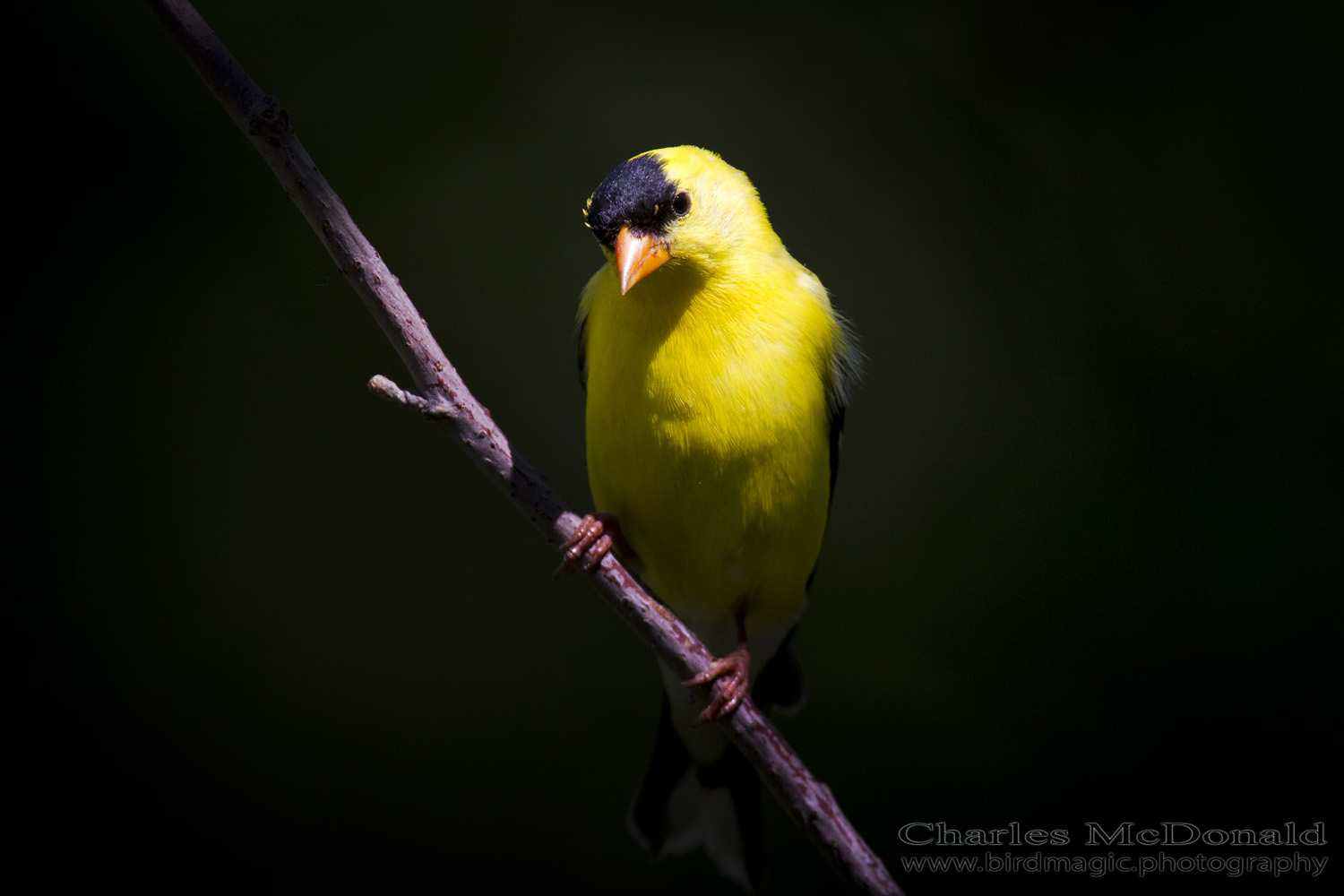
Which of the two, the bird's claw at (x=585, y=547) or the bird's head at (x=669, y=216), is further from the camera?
the bird's head at (x=669, y=216)

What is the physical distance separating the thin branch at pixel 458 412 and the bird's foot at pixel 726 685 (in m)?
0.03

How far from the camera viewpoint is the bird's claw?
6.09ft

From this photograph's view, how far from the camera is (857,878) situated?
175 cm

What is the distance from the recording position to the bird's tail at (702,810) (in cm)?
263

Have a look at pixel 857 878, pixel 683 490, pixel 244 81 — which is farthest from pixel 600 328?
pixel 857 878

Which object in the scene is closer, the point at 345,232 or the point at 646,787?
the point at 345,232

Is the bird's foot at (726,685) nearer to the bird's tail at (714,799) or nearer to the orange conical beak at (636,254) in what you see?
the bird's tail at (714,799)

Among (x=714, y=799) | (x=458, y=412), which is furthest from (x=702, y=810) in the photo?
(x=458, y=412)

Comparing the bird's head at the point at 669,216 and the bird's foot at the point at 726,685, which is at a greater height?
the bird's head at the point at 669,216

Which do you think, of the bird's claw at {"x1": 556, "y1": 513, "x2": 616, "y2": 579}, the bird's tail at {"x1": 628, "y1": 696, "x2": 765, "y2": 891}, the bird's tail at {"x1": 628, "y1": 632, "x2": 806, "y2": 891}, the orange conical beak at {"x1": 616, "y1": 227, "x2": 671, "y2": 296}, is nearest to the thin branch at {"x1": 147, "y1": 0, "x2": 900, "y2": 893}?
the bird's claw at {"x1": 556, "y1": 513, "x2": 616, "y2": 579}

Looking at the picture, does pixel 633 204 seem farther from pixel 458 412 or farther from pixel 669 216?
pixel 458 412

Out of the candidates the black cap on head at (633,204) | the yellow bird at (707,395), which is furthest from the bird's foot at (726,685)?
the black cap on head at (633,204)

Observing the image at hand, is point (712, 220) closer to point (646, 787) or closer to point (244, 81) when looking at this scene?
point (244, 81)

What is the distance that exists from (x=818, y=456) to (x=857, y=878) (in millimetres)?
888
